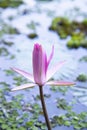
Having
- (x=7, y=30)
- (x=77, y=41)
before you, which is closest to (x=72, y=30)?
(x=77, y=41)

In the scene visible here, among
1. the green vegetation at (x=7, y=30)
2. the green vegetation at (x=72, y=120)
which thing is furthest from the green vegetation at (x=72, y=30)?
the green vegetation at (x=72, y=120)

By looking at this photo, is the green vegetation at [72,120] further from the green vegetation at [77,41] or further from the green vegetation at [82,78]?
the green vegetation at [77,41]

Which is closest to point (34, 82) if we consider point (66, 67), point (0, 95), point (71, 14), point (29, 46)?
point (0, 95)

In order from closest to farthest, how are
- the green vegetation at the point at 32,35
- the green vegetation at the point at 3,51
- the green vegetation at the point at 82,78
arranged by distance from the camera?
the green vegetation at the point at 82,78, the green vegetation at the point at 3,51, the green vegetation at the point at 32,35

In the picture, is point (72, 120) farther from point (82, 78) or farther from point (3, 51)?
point (3, 51)

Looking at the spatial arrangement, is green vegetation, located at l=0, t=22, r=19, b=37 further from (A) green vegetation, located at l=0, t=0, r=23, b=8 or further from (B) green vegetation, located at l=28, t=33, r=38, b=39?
(A) green vegetation, located at l=0, t=0, r=23, b=8

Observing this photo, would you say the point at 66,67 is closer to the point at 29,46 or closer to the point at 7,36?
the point at 29,46

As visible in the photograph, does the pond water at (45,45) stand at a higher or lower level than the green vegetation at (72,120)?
higher
